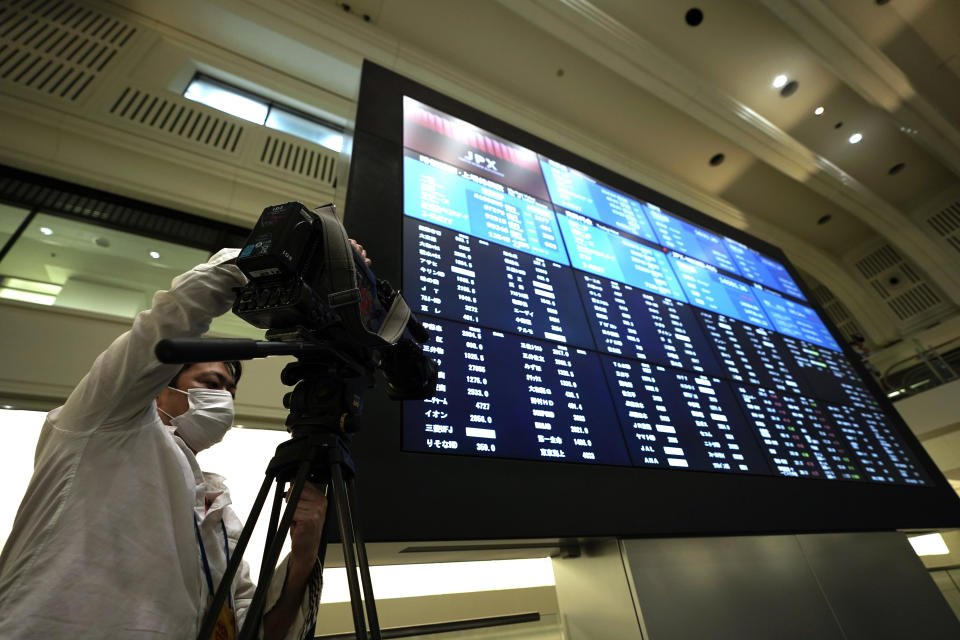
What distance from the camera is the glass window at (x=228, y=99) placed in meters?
4.05

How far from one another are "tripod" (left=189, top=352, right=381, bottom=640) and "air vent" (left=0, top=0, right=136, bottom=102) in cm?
409

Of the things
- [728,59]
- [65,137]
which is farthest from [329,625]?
[728,59]

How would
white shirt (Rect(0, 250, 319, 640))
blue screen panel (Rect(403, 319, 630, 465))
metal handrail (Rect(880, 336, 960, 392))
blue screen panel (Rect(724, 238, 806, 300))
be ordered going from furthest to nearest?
metal handrail (Rect(880, 336, 960, 392)) → blue screen panel (Rect(724, 238, 806, 300)) → blue screen panel (Rect(403, 319, 630, 465)) → white shirt (Rect(0, 250, 319, 640))

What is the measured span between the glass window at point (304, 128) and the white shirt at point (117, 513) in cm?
407

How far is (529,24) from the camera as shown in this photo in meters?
4.62

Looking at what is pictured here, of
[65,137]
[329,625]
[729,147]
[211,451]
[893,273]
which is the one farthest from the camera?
[893,273]

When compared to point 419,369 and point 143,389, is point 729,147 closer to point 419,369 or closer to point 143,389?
point 419,369

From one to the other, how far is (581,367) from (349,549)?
1.33 metres

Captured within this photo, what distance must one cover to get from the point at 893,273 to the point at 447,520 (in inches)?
342

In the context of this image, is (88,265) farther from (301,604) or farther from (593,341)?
(593,341)

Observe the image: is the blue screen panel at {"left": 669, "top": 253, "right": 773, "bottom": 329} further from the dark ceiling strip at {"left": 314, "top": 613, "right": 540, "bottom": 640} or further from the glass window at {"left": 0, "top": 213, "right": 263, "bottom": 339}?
the glass window at {"left": 0, "top": 213, "right": 263, "bottom": 339}

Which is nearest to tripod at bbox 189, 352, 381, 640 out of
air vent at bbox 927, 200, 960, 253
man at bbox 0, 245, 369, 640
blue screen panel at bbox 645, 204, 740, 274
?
man at bbox 0, 245, 369, 640

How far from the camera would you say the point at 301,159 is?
3.95 metres

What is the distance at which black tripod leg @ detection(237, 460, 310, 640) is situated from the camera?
54 cm
